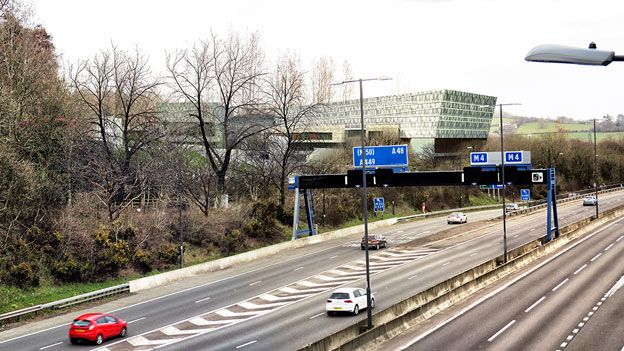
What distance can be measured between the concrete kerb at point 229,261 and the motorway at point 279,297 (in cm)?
99

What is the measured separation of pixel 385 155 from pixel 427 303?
26855mm

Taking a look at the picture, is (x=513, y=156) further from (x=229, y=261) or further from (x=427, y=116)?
(x=427, y=116)

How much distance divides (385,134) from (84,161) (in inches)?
2441

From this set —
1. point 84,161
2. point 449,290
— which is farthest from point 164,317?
point 84,161

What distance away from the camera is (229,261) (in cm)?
5256

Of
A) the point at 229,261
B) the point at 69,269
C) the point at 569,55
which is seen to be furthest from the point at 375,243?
the point at 569,55

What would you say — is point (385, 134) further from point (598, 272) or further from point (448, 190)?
point (598, 272)

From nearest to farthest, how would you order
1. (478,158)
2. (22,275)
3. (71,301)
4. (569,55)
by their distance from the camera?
1. (569,55)
2. (71,301)
3. (22,275)
4. (478,158)

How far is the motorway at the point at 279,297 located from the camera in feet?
98.2

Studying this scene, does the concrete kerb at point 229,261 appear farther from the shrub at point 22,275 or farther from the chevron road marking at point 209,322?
the chevron road marking at point 209,322

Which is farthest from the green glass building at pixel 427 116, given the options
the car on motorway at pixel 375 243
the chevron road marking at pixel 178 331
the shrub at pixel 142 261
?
the chevron road marking at pixel 178 331

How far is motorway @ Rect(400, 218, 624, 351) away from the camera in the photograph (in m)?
25.5

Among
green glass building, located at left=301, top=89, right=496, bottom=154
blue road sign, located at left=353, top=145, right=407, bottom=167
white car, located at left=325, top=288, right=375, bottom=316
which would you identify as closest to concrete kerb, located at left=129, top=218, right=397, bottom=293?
blue road sign, located at left=353, top=145, right=407, bottom=167

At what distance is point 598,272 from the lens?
140ft
